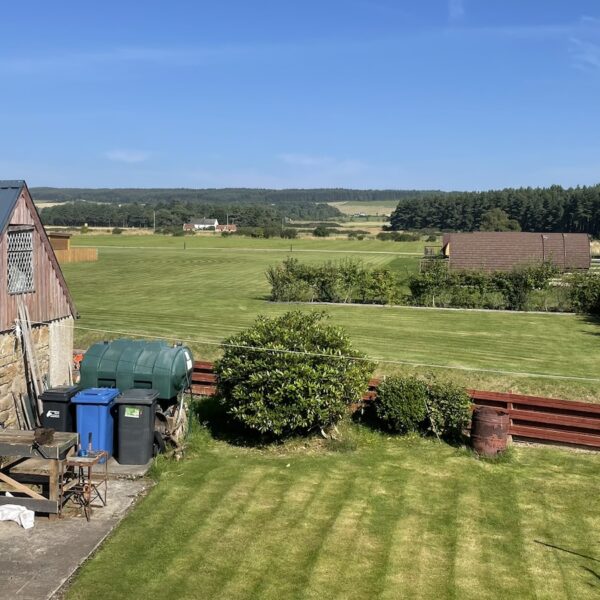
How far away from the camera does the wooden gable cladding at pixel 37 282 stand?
13328 mm

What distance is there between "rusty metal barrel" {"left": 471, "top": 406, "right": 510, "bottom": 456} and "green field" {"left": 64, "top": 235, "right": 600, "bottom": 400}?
4.30 m

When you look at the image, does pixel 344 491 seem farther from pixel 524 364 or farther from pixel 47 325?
pixel 524 364

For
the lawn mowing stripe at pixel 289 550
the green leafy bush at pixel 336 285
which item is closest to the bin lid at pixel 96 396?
the lawn mowing stripe at pixel 289 550

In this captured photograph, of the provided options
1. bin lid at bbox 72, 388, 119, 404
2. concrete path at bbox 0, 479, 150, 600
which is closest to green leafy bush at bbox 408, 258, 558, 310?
bin lid at bbox 72, 388, 119, 404

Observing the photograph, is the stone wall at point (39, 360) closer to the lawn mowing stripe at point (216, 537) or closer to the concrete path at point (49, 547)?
the concrete path at point (49, 547)

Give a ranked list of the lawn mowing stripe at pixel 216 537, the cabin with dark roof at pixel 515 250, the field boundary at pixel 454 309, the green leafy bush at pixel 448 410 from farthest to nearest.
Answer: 1. the cabin with dark roof at pixel 515 250
2. the field boundary at pixel 454 309
3. the green leafy bush at pixel 448 410
4. the lawn mowing stripe at pixel 216 537

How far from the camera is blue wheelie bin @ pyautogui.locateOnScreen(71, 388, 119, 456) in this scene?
1271 cm

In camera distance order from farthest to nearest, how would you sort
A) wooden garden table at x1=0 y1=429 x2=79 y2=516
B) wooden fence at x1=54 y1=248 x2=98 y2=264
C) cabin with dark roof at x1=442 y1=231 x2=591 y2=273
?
wooden fence at x1=54 y1=248 x2=98 y2=264, cabin with dark roof at x1=442 y1=231 x2=591 y2=273, wooden garden table at x1=0 y1=429 x2=79 y2=516

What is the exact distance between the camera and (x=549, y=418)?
558 inches

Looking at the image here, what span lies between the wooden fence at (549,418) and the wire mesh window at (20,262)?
31.8ft

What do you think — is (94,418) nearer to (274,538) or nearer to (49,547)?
(49,547)

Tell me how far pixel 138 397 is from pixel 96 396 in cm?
77

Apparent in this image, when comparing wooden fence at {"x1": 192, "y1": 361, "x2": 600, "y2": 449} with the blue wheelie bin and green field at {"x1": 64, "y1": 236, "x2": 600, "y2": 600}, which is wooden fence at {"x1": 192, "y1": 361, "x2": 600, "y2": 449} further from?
the blue wheelie bin

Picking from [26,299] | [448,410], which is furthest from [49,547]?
[448,410]
